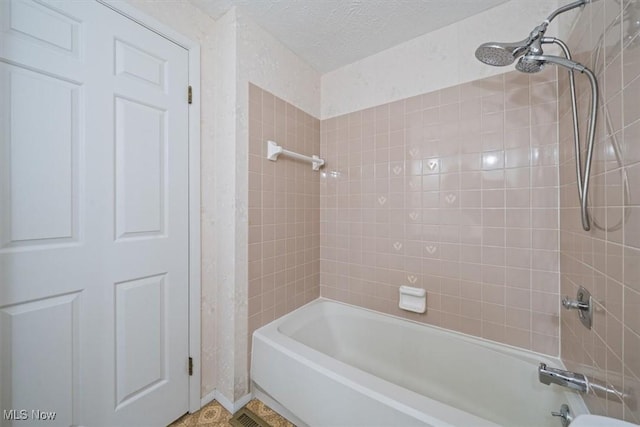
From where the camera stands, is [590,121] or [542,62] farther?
[542,62]

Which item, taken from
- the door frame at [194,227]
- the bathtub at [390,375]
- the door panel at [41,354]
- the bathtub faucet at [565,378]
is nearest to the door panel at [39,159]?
the door panel at [41,354]

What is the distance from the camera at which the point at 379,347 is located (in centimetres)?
162

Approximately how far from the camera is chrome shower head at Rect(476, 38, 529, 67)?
905mm

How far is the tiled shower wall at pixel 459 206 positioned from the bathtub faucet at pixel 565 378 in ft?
1.09

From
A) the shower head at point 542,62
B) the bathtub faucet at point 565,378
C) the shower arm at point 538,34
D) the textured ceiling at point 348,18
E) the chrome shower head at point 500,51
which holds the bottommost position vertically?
the bathtub faucet at point 565,378

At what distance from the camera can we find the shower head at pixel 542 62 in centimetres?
82

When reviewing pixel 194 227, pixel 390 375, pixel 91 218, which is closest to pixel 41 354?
pixel 91 218

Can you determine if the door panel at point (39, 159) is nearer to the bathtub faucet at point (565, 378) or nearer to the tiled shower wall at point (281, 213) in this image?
the tiled shower wall at point (281, 213)

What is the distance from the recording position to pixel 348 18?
138cm

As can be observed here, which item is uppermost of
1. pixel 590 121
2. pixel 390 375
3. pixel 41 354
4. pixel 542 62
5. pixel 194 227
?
pixel 542 62

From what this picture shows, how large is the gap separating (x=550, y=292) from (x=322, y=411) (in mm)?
1261

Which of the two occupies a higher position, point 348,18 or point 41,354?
point 348,18

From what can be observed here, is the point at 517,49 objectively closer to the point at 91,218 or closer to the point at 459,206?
the point at 459,206

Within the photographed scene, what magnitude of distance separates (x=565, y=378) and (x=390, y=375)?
35.7 inches
